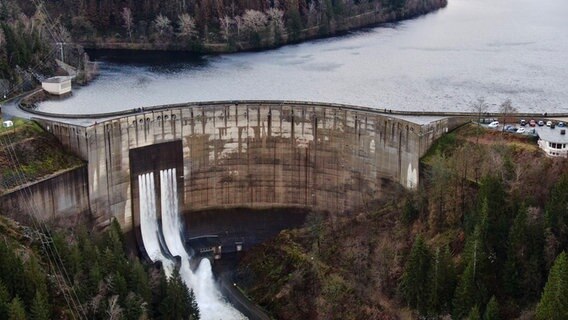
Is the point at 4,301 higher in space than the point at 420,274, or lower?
higher

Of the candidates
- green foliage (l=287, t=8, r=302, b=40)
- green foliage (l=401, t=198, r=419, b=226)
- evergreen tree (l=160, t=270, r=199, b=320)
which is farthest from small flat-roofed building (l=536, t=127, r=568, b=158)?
green foliage (l=287, t=8, r=302, b=40)

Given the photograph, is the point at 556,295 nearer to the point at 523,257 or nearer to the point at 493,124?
the point at 523,257

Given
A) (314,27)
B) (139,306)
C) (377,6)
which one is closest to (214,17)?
(314,27)

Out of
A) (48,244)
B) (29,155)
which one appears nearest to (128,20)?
(29,155)

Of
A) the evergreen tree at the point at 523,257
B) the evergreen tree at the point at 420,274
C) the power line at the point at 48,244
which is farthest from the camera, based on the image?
the evergreen tree at the point at 420,274

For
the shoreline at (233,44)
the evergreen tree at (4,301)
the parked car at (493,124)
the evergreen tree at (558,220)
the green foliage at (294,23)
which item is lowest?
the evergreen tree at (4,301)

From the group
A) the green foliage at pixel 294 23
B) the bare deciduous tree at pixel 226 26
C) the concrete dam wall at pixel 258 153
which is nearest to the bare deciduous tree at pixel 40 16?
the bare deciduous tree at pixel 226 26

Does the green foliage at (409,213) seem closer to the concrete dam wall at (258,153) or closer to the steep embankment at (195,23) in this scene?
the concrete dam wall at (258,153)
